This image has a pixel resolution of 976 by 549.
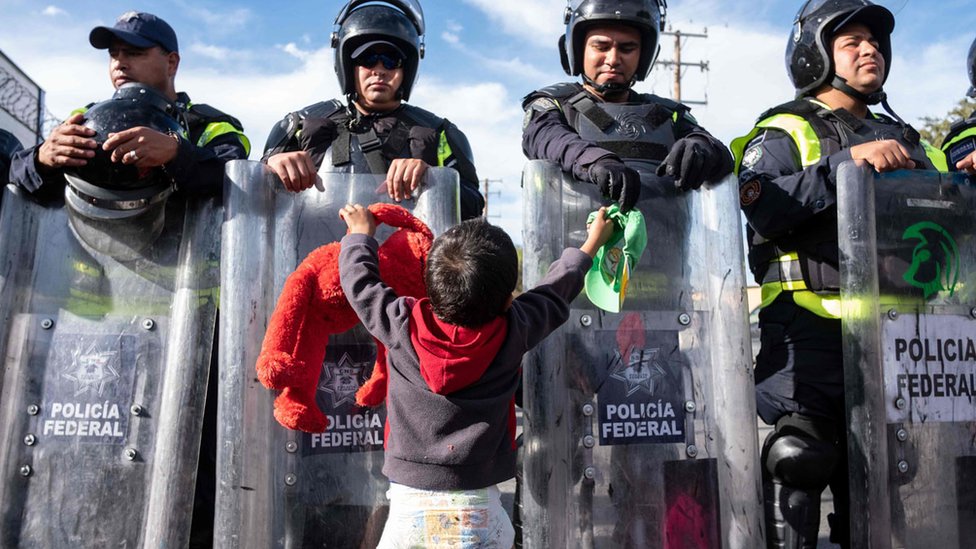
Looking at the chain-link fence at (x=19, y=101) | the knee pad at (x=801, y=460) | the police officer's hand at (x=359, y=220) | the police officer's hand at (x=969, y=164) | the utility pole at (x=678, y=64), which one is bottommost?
the knee pad at (x=801, y=460)

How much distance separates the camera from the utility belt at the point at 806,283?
8.64 ft

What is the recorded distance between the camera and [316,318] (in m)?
2.30

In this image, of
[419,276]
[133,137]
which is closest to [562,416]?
[419,276]

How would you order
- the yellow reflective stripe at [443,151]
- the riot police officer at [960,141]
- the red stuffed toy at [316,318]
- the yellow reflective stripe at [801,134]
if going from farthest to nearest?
1. the riot police officer at [960,141]
2. the yellow reflective stripe at [443,151]
3. the yellow reflective stripe at [801,134]
4. the red stuffed toy at [316,318]

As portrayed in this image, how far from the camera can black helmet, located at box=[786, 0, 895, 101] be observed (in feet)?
9.63

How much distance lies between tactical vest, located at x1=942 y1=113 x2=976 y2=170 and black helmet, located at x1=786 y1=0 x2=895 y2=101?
0.45 meters

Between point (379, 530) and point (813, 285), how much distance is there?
169 centimetres

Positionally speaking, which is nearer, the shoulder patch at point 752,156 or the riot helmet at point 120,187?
the riot helmet at point 120,187

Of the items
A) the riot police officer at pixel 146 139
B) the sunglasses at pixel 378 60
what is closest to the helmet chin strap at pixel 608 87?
the sunglasses at pixel 378 60

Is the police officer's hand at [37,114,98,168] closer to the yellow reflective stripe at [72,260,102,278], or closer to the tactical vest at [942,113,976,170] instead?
the yellow reflective stripe at [72,260,102,278]

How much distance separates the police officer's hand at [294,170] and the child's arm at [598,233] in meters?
0.92

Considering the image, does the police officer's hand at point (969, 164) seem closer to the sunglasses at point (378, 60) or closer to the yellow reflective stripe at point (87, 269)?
the sunglasses at point (378, 60)

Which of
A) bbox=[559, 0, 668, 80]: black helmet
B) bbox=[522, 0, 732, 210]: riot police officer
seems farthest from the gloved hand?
bbox=[559, 0, 668, 80]: black helmet

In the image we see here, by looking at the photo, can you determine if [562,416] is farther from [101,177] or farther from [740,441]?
[101,177]
